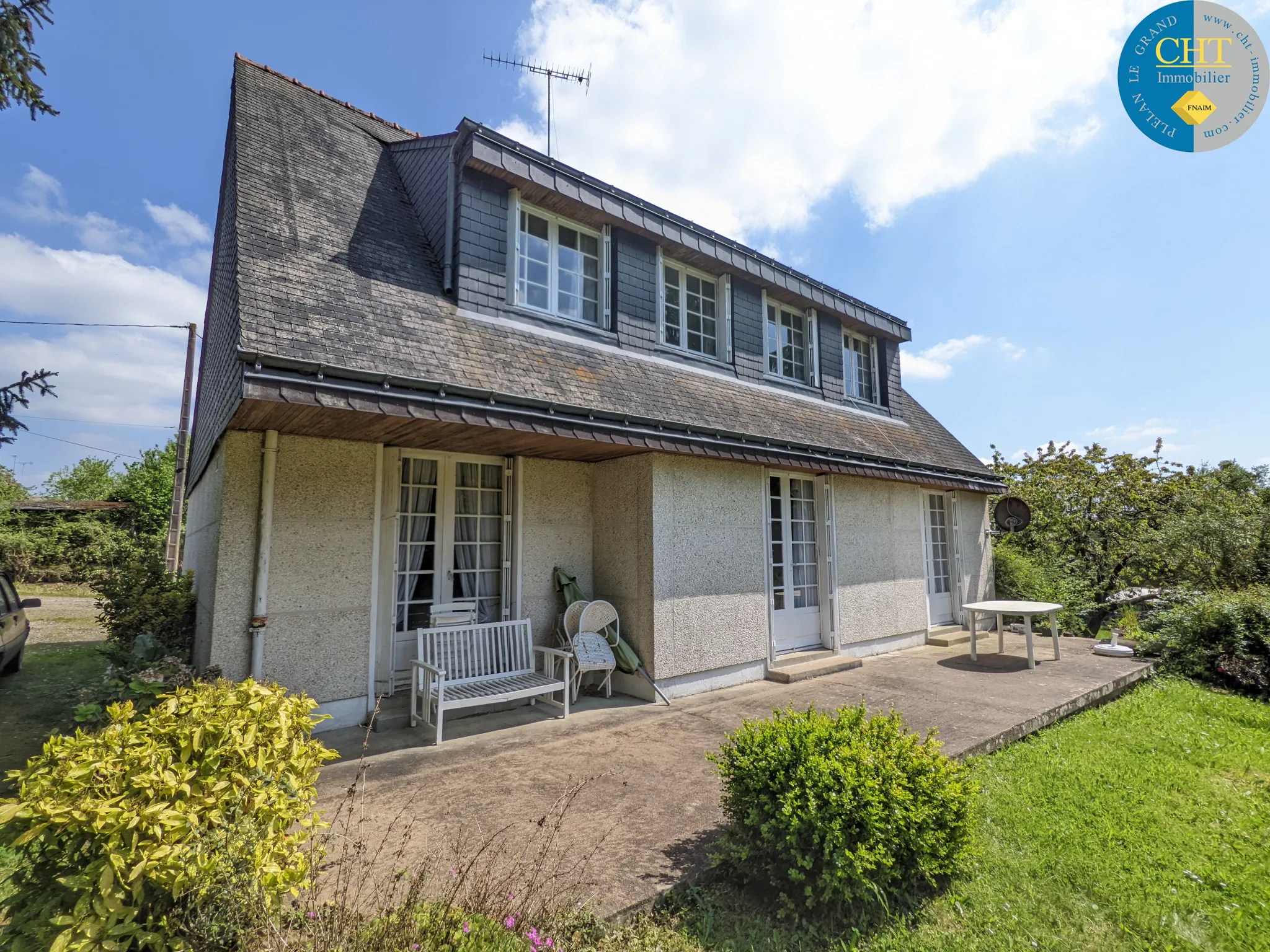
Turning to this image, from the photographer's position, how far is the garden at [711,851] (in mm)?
1994

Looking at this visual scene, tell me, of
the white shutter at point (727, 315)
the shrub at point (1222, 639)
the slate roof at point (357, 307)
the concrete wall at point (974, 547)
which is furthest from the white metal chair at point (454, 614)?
the shrub at point (1222, 639)

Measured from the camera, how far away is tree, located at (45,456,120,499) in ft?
96.2

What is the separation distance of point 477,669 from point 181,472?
46.1 ft

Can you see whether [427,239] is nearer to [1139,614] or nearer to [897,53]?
[897,53]

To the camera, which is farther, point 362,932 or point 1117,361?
point 1117,361

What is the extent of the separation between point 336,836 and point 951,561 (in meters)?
12.2

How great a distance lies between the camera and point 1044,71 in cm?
658

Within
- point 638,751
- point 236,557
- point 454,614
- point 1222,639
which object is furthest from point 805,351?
point 236,557

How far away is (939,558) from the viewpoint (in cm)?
1197

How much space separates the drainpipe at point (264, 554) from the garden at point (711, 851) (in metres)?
0.45

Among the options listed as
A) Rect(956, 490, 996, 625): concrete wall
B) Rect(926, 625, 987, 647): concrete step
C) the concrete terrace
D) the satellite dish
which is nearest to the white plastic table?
the concrete terrace

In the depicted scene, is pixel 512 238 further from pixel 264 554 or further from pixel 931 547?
pixel 931 547

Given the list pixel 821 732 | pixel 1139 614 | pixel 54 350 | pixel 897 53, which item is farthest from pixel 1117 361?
pixel 54 350

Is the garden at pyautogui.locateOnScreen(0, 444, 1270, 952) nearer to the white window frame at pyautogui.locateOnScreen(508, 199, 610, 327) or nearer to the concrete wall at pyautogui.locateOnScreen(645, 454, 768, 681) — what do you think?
the concrete wall at pyautogui.locateOnScreen(645, 454, 768, 681)
